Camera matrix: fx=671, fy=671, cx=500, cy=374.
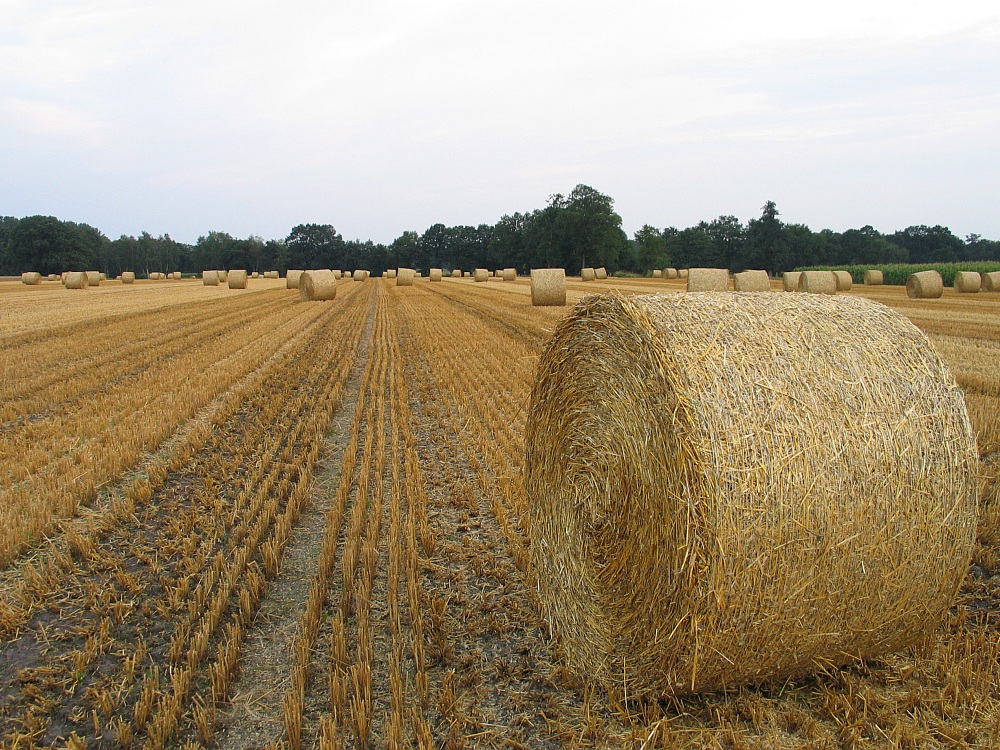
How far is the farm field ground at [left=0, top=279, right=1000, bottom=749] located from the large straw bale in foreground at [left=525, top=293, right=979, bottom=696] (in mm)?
258

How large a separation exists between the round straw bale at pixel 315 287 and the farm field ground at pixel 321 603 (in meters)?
23.1

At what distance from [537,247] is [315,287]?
63.0 meters

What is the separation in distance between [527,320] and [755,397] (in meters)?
16.1

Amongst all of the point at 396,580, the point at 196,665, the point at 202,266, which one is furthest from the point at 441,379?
the point at 202,266

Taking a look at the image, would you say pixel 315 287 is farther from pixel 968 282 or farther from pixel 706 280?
pixel 968 282

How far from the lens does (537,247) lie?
301ft

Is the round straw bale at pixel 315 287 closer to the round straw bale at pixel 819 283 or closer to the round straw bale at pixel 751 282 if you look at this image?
the round straw bale at pixel 751 282

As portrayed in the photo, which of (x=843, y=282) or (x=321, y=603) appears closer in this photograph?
(x=321, y=603)

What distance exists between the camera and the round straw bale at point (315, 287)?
31.9m

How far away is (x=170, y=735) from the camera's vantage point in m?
2.93

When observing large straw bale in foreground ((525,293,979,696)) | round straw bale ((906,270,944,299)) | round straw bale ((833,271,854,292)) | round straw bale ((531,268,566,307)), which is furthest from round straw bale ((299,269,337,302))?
large straw bale in foreground ((525,293,979,696))

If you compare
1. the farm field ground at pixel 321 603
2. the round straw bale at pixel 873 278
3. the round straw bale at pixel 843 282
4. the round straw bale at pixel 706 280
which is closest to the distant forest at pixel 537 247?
the round straw bale at pixel 873 278

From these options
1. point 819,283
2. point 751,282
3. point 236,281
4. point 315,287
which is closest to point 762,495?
point 751,282

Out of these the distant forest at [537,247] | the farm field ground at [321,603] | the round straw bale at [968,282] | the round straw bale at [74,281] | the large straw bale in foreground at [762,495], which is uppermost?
the distant forest at [537,247]
